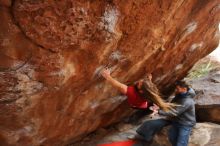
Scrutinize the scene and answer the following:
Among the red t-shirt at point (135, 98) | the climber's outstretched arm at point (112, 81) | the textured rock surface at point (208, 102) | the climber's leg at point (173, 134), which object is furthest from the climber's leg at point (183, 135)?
the climber's outstretched arm at point (112, 81)

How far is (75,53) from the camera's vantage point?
12.6 ft

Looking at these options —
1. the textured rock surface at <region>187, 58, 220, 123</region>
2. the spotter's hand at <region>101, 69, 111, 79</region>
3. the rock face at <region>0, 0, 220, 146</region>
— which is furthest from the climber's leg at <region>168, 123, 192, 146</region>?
the spotter's hand at <region>101, 69, 111, 79</region>

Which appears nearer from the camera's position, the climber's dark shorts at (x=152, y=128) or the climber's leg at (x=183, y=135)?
the climber's leg at (x=183, y=135)

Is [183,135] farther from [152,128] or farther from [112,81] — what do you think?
[112,81]

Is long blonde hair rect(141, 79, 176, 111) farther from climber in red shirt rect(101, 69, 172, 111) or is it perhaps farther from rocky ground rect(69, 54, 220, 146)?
rocky ground rect(69, 54, 220, 146)

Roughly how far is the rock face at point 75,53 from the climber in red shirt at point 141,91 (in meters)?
0.15

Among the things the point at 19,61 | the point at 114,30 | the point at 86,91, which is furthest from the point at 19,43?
the point at 86,91

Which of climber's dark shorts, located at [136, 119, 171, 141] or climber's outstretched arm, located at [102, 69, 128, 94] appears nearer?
climber's outstretched arm, located at [102, 69, 128, 94]

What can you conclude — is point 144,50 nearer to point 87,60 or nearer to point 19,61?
point 87,60

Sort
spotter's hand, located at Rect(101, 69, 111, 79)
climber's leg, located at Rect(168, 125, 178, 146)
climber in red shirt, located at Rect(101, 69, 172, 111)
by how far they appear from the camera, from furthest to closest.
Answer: climber's leg, located at Rect(168, 125, 178, 146), climber in red shirt, located at Rect(101, 69, 172, 111), spotter's hand, located at Rect(101, 69, 111, 79)

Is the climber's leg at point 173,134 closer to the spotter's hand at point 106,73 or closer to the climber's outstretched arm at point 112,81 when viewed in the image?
the climber's outstretched arm at point 112,81

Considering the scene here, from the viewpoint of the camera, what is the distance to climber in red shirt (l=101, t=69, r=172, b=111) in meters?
4.68

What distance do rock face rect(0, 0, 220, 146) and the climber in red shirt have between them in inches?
5.8

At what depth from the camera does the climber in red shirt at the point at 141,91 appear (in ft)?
15.3
